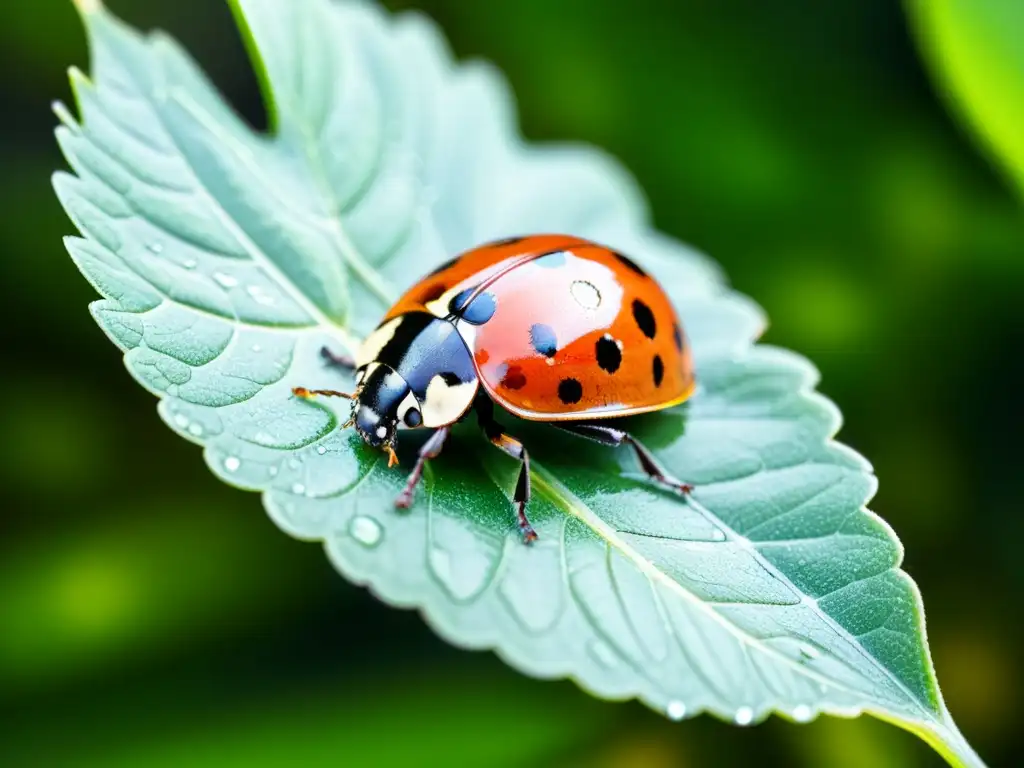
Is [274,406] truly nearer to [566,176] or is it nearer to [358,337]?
[358,337]

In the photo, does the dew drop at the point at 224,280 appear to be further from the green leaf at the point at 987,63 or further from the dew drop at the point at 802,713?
the green leaf at the point at 987,63

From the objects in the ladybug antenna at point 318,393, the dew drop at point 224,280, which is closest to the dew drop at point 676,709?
the ladybug antenna at point 318,393

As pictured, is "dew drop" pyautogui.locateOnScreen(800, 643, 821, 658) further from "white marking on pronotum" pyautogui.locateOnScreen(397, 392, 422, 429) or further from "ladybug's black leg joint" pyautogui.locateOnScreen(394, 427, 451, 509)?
"white marking on pronotum" pyautogui.locateOnScreen(397, 392, 422, 429)

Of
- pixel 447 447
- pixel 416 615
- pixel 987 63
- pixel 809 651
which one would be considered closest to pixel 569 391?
pixel 447 447

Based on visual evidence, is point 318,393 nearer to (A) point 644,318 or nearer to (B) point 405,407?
(B) point 405,407

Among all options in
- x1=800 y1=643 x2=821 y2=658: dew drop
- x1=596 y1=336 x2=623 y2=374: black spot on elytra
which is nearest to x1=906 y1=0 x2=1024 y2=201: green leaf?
x1=596 y1=336 x2=623 y2=374: black spot on elytra

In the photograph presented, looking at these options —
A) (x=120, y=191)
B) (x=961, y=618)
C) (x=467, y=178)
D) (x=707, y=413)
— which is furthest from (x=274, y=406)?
(x=961, y=618)
